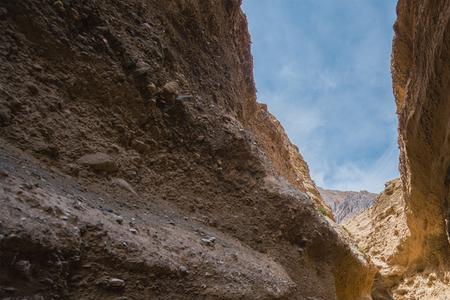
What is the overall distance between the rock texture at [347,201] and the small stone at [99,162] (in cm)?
4583

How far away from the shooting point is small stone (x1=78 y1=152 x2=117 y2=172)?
10.1 feet

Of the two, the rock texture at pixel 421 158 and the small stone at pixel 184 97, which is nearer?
the small stone at pixel 184 97

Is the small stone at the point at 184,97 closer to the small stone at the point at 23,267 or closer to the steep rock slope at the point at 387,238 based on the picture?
the small stone at the point at 23,267

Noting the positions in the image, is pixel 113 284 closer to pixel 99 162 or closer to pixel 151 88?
pixel 99 162

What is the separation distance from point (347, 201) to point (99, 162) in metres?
51.1

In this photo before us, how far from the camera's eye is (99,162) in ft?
10.4

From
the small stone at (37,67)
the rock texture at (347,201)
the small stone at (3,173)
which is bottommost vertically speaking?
the small stone at (3,173)

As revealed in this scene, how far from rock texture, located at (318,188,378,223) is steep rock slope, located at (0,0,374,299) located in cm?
4409

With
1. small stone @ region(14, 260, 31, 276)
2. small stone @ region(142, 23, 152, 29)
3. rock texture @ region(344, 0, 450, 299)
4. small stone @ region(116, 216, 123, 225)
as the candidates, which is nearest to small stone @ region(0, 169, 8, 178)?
small stone @ region(14, 260, 31, 276)

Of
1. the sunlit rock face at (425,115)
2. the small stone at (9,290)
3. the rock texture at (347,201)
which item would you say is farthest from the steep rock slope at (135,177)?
the rock texture at (347,201)

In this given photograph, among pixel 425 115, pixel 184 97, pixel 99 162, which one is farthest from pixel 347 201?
pixel 99 162

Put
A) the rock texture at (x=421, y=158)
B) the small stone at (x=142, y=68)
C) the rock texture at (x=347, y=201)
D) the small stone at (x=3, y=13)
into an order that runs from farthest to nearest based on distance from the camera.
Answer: the rock texture at (x=347, y=201) < the rock texture at (x=421, y=158) < the small stone at (x=142, y=68) < the small stone at (x=3, y=13)

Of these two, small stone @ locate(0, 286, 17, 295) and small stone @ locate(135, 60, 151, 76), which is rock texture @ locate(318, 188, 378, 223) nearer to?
small stone @ locate(135, 60, 151, 76)

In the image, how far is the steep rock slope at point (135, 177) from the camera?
214 centimetres
